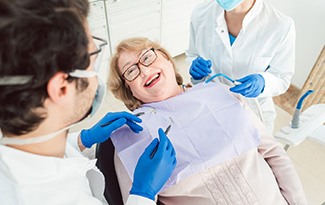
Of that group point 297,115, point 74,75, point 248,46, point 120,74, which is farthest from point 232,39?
point 74,75

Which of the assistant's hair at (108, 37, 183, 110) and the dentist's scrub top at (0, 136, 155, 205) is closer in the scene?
the dentist's scrub top at (0, 136, 155, 205)

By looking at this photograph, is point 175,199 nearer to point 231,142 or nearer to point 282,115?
point 231,142

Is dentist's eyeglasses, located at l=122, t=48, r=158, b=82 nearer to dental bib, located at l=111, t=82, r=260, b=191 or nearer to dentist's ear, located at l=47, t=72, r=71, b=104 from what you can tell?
dental bib, located at l=111, t=82, r=260, b=191

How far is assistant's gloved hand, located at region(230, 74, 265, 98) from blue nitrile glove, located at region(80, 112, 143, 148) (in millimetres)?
504

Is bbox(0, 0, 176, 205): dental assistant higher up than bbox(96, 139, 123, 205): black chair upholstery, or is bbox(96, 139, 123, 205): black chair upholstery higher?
bbox(0, 0, 176, 205): dental assistant

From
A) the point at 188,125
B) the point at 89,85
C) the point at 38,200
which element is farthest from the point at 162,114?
the point at 38,200

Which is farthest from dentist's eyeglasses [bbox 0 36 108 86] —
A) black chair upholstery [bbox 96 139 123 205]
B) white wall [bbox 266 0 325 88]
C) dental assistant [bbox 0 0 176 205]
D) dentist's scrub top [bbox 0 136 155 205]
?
white wall [bbox 266 0 325 88]

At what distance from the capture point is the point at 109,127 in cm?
114

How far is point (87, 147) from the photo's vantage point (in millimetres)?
1229

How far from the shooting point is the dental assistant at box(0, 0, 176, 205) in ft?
1.85

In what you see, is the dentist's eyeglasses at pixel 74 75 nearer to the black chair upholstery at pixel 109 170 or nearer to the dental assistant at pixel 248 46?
the black chair upholstery at pixel 109 170

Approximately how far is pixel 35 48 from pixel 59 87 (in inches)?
4.6

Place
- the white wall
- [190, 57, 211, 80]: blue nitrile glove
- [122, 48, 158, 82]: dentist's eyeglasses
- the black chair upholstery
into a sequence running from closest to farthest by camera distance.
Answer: the black chair upholstery, [122, 48, 158, 82]: dentist's eyeglasses, [190, 57, 211, 80]: blue nitrile glove, the white wall

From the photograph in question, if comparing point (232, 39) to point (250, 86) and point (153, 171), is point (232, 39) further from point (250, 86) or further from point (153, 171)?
point (153, 171)
